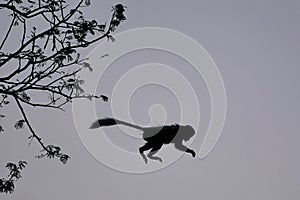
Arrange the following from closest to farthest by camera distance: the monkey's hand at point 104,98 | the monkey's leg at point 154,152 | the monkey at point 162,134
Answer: the monkey at point 162,134 < the monkey's leg at point 154,152 < the monkey's hand at point 104,98

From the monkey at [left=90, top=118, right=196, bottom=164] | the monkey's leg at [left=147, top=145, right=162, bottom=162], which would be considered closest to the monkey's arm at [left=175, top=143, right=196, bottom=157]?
the monkey at [left=90, top=118, right=196, bottom=164]

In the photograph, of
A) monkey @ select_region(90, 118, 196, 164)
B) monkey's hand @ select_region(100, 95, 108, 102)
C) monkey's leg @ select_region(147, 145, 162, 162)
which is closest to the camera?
monkey @ select_region(90, 118, 196, 164)

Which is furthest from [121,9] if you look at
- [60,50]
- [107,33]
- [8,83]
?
[8,83]

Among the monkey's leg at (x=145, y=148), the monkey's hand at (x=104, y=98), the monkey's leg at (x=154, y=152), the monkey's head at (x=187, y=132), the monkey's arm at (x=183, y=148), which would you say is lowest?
the monkey's arm at (x=183, y=148)

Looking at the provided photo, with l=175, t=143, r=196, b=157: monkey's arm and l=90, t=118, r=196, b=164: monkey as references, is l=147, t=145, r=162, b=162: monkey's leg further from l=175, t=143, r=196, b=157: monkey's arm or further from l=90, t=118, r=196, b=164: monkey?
l=175, t=143, r=196, b=157: monkey's arm

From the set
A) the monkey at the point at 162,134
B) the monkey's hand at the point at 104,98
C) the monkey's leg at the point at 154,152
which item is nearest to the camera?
the monkey at the point at 162,134

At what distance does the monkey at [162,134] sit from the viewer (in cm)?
360

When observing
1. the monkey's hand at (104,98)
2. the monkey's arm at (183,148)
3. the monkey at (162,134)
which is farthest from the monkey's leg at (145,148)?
the monkey's hand at (104,98)

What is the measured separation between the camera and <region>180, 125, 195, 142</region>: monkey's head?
3.65 metres

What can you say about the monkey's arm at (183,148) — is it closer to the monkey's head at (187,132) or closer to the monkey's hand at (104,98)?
the monkey's head at (187,132)

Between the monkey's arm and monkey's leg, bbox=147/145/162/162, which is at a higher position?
monkey's leg, bbox=147/145/162/162

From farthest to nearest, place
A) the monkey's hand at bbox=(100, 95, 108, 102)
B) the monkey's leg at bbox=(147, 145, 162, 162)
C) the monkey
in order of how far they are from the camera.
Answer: the monkey's hand at bbox=(100, 95, 108, 102), the monkey's leg at bbox=(147, 145, 162, 162), the monkey

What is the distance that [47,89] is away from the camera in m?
4.35

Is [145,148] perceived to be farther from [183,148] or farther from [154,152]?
[183,148]
